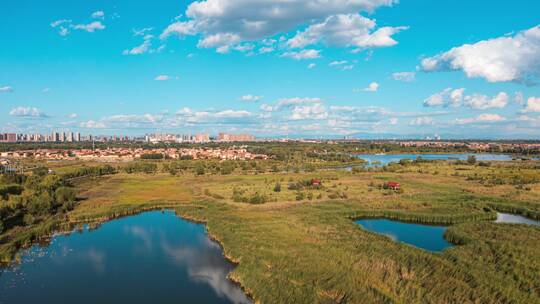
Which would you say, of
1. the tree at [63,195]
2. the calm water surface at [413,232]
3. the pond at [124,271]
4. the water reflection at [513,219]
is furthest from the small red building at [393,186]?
the tree at [63,195]

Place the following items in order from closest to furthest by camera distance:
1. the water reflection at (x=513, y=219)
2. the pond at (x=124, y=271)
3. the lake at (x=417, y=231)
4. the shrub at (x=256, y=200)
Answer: the pond at (x=124, y=271) < the lake at (x=417, y=231) < the water reflection at (x=513, y=219) < the shrub at (x=256, y=200)

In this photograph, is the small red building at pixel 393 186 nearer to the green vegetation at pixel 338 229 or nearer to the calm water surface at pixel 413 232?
the green vegetation at pixel 338 229

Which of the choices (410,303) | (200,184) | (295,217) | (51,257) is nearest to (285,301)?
(410,303)

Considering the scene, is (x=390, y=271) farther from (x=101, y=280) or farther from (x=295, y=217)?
(x=101, y=280)

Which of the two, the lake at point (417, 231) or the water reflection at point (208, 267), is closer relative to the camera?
the water reflection at point (208, 267)

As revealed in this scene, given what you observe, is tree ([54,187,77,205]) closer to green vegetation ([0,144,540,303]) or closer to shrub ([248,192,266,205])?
green vegetation ([0,144,540,303])

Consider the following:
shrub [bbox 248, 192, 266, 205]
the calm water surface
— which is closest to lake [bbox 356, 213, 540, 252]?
the calm water surface
